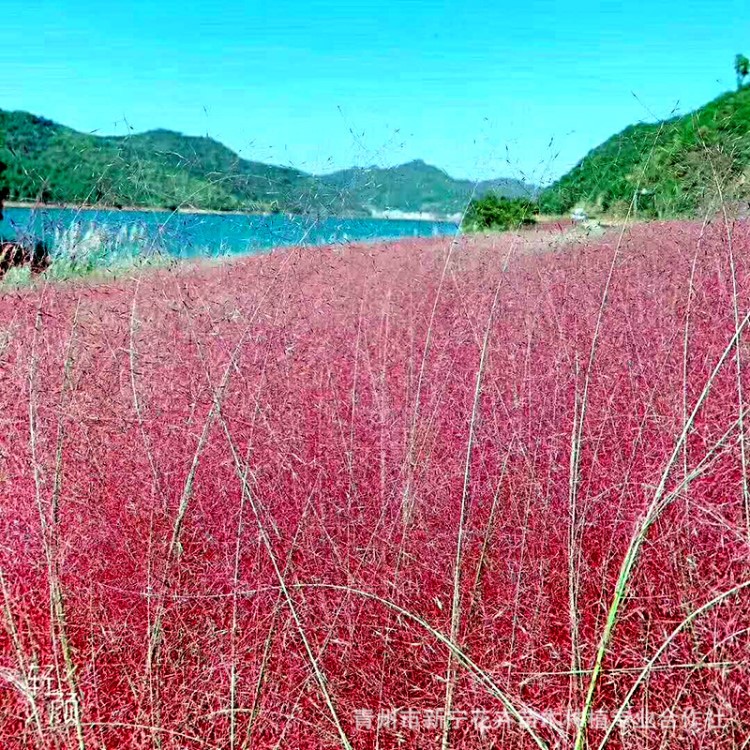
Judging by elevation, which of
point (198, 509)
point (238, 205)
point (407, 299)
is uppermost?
point (238, 205)

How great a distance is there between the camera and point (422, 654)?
1.29 meters

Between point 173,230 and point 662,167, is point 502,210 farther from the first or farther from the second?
point 173,230

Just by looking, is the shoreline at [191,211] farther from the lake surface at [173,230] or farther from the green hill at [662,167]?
the green hill at [662,167]

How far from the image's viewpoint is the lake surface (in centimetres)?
186

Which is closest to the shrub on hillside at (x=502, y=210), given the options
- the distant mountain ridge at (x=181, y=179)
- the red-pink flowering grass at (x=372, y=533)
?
the distant mountain ridge at (x=181, y=179)

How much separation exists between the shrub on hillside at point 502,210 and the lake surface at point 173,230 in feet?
0.45

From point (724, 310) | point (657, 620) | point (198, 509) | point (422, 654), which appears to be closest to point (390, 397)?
point (198, 509)

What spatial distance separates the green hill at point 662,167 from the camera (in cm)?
197

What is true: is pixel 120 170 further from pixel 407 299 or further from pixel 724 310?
pixel 724 310

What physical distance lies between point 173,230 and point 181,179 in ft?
0.53

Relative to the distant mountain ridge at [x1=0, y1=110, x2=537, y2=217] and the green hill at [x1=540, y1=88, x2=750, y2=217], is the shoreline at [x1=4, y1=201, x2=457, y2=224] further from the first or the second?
the green hill at [x1=540, y1=88, x2=750, y2=217]

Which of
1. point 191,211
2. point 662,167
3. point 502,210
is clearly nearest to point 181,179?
point 191,211

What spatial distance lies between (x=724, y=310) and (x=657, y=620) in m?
1.18

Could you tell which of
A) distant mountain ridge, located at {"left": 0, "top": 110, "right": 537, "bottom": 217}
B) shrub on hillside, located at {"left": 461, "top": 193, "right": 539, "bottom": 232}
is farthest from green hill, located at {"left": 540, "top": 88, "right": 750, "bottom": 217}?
distant mountain ridge, located at {"left": 0, "top": 110, "right": 537, "bottom": 217}
